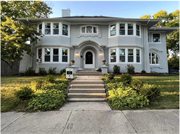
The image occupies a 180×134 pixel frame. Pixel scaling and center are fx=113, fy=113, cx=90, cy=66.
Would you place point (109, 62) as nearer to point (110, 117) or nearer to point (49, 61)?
point (49, 61)

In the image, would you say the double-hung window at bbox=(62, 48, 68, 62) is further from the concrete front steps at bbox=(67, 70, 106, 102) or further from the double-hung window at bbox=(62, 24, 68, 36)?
the concrete front steps at bbox=(67, 70, 106, 102)

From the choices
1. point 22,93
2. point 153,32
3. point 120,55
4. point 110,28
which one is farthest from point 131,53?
point 22,93

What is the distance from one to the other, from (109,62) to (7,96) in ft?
31.3

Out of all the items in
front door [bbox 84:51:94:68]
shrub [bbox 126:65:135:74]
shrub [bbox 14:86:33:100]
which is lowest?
shrub [bbox 14:86:33:100]

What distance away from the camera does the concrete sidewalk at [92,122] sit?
281 cm

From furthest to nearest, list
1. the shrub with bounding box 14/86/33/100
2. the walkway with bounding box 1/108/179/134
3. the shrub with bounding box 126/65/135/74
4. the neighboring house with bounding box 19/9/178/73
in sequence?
1. the neighboring house with bounding box 19/9/178/73
2. the shrub with bounding box 126/65/135/74
3. the shrub with bounding box 14/86/33/100
4. the walkway with bounding box 1/108/179/134

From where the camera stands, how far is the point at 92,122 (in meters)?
3.21

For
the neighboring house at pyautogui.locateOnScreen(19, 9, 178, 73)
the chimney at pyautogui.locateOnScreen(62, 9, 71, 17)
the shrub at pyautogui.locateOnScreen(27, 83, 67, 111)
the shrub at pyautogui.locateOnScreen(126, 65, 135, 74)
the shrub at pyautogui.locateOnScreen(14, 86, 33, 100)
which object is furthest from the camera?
the chimney at pyautogui.locateOnScreen(62, 9, 71, 17)

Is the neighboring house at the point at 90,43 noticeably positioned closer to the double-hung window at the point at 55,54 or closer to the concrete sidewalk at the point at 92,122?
the double-hung window at the point at 55,54

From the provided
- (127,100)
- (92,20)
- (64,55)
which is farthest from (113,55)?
(127,100)

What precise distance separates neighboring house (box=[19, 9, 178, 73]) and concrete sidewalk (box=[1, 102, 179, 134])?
27.6ft


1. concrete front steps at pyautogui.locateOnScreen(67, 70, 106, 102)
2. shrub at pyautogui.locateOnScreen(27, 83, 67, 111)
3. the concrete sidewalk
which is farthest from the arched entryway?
the concrete sidewalk

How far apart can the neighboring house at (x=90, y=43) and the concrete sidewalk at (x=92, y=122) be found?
8420mm

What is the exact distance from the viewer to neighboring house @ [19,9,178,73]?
11.9 m
